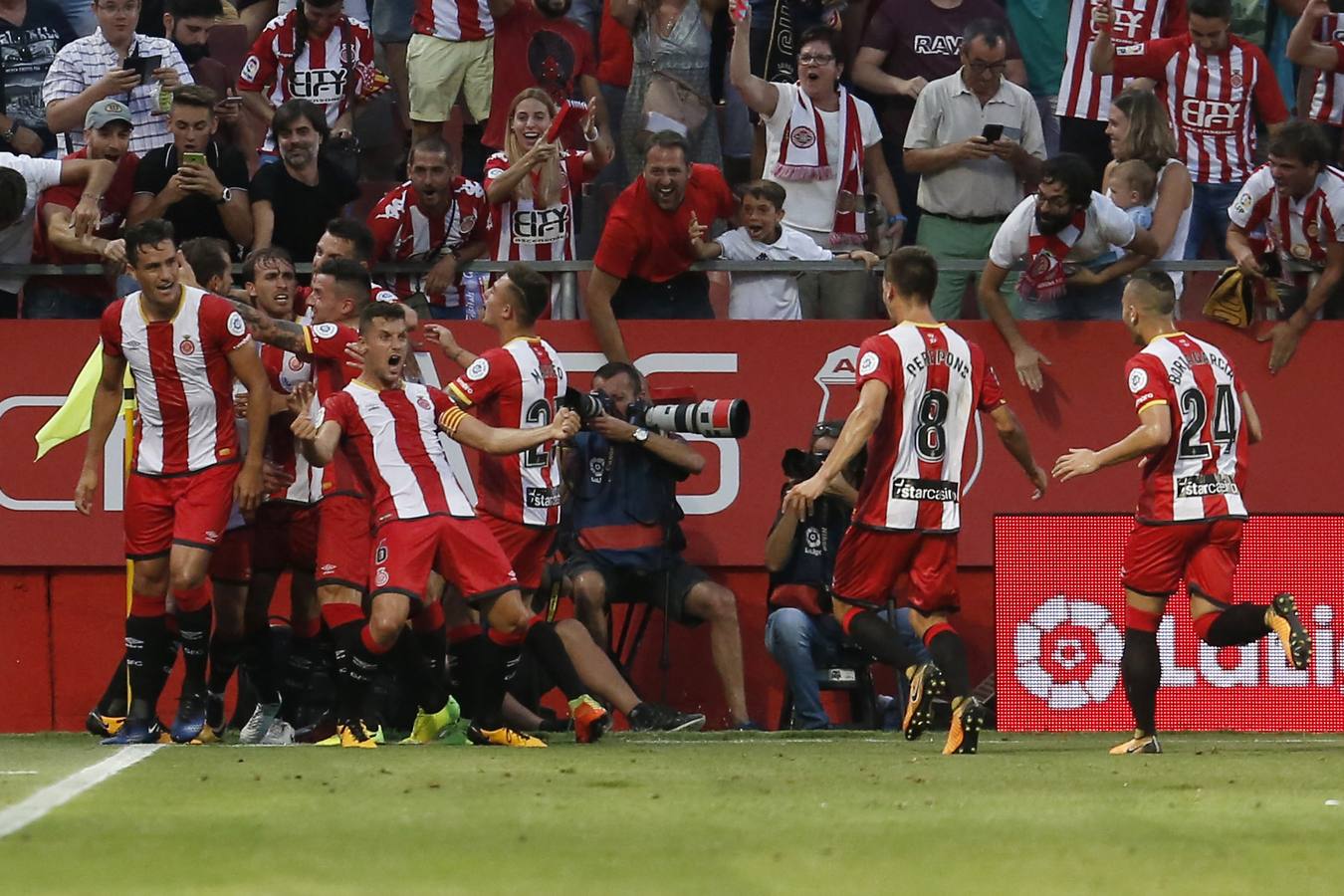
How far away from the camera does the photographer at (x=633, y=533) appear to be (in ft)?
37.8

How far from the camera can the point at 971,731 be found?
923 cm

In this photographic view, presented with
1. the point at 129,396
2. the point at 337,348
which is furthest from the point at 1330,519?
the point at 129,396

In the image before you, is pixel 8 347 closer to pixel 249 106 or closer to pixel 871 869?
pixel 249 106

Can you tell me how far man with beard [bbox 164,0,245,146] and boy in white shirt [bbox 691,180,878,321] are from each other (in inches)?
118

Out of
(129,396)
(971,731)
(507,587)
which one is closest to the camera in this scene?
(971,731)

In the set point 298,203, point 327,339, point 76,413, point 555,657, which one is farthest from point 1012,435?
point 76,413

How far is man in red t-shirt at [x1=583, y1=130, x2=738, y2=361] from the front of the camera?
1181cm

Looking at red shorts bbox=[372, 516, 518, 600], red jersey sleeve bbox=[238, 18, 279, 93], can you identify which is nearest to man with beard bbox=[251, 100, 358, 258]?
red jersey sleeve bbox=[238, 18, 279, 93]

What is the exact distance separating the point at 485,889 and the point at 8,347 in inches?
301

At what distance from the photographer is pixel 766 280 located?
1223 cm

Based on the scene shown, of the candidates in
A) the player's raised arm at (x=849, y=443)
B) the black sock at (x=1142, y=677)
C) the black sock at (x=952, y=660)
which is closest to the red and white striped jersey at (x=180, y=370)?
the player's raised arm at (x=849, y=443)

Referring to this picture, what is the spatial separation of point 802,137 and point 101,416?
14.9ft

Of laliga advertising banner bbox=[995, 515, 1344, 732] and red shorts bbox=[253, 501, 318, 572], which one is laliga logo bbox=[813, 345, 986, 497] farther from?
red shorts bbox=[253, 501, 318, 572]

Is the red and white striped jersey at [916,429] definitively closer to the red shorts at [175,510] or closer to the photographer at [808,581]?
the photographer at [808,581]
